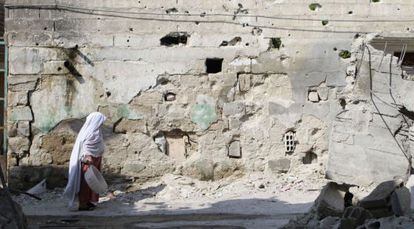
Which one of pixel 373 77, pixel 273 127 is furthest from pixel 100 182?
pixel 373 77

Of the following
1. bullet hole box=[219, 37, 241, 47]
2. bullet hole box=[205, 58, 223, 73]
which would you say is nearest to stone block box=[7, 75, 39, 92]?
bullet hole box=[205, 58, 223, 73]

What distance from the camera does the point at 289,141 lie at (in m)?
8.22

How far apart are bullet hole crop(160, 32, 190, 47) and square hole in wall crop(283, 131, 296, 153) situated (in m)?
1.88

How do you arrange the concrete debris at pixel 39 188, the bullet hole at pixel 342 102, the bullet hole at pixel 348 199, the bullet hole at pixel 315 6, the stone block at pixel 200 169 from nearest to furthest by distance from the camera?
the bullet hole at pixel 348 199
the concrete debris at pixel 39 188
the bullet hole at pixel 342 102
the stone block at pixel 200 169
the bullet hole at pixel 315 6

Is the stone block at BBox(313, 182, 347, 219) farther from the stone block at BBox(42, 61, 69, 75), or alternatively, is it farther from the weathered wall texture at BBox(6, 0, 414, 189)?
the stone block at BBox(42, 61, 69, 75)

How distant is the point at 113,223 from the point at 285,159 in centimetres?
285

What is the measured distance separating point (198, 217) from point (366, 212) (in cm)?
202

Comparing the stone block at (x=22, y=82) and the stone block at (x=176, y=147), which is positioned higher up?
the stone block at (x=22, y=82)

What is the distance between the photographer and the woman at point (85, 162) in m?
7.18

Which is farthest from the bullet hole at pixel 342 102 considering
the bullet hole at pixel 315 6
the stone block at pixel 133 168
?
the stone block at pixel 133 168

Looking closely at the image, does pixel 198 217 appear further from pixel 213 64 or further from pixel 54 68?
pixel 54 68

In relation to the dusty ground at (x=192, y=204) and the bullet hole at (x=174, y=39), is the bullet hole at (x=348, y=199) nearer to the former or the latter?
the dusty ground at (x=192, y=204)

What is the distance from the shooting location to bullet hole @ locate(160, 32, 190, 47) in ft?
27.1

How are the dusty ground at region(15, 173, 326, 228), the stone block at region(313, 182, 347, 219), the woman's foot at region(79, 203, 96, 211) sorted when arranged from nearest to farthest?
the stone block at region(313, 182, 347, 219), the dusty ground at region(15, 173, 326, 228), the woman's foot at region(79, 203, 96, 211)
